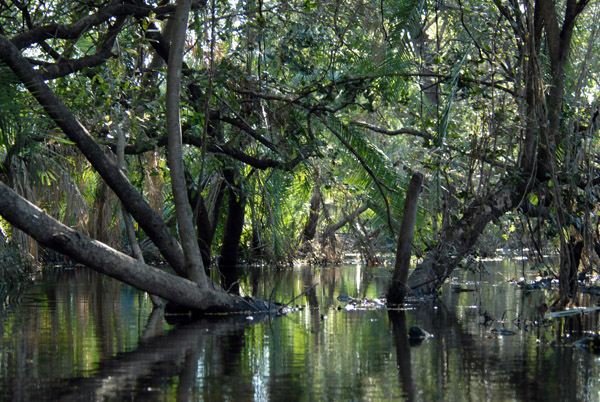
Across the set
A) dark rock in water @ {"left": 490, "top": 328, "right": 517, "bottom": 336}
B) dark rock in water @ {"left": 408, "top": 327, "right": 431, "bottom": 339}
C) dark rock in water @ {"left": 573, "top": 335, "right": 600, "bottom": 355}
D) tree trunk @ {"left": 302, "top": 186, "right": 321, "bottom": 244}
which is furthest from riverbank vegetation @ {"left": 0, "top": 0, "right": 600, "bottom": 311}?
tree trunk @ {"left": 302, "top": 186, "right": 321, "bottom": 244}

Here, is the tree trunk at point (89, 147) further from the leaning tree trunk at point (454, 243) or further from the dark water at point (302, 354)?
the leaning tree trunk at point (454, 243)

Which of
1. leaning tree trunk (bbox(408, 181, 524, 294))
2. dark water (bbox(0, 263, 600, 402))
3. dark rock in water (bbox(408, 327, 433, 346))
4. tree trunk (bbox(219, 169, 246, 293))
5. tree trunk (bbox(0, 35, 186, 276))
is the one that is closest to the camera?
dark water (bbox(0, 263, 600, 402))

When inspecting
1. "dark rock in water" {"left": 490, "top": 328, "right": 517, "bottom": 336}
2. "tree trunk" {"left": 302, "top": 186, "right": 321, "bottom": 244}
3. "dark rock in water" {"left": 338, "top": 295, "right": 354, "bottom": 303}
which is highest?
"tree trunk" {"left": 302, "top": 186, "right": 321, "bottom": 244}

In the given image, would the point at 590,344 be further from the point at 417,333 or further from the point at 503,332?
the point at 417,333

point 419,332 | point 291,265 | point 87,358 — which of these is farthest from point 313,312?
point 291,265

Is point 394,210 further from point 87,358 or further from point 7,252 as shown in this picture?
point 87,358

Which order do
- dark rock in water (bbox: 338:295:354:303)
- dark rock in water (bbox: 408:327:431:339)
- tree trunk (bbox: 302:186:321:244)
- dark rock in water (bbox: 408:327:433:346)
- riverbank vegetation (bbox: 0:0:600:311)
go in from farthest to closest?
tree trunk (bbox: 302:186:321:244) → dark rock in water (bbox: 338:295:354:303) → riverbank vegetation (bbox: 0:0:600:311) → dark rock in water (bbox: 408:327:431:339) → dark rock in water (bbox: 408:327:433:346)

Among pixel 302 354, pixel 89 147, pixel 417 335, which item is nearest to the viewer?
pixel 302 354

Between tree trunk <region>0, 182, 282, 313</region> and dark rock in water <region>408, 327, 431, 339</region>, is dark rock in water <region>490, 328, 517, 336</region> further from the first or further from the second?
tree trunk <region>0, 182, 282, 313</region>

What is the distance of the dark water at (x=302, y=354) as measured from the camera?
438 centimetres

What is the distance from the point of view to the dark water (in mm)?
4383

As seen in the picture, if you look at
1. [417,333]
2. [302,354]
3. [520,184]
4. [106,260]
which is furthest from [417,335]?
[520,184]

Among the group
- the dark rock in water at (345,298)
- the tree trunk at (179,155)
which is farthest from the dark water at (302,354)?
the tree trunk at (179,155)

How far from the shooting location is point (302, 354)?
18.5ft
